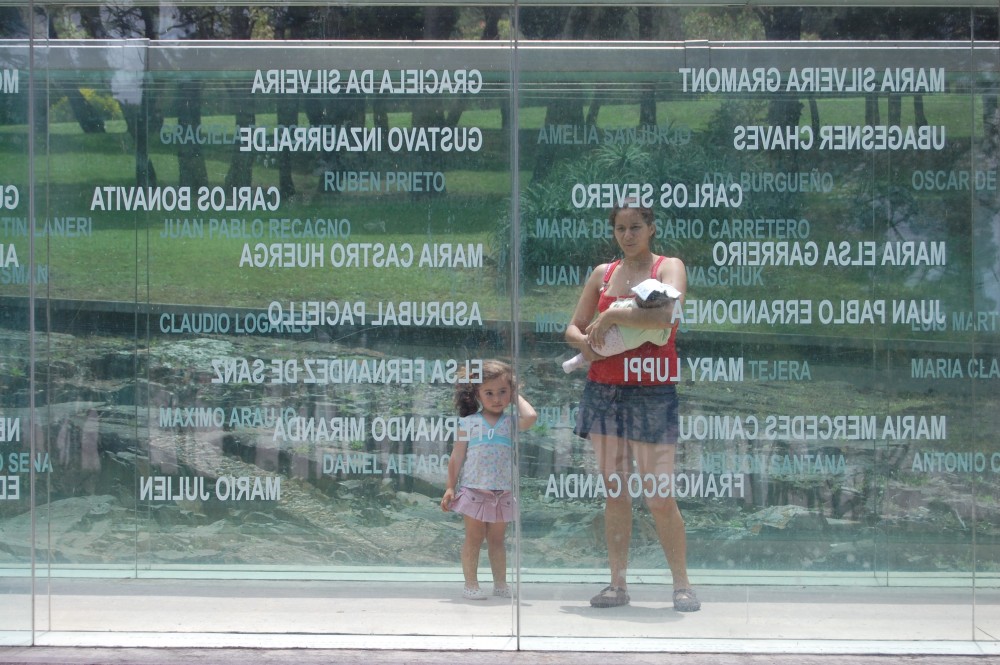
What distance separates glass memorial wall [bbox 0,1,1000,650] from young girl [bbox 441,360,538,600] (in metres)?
0.06

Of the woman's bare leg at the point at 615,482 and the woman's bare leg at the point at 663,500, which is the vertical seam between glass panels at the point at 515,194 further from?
the woman's bare leg at the point at 663,500

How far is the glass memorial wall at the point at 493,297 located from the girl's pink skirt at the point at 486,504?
99 millimetres

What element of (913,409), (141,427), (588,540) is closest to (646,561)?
(588,540)

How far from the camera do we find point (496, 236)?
17.1 feet

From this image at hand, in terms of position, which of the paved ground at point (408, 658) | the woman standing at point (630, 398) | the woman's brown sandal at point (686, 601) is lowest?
the paved ground at point (408, 658)

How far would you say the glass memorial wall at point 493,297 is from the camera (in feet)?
16.9

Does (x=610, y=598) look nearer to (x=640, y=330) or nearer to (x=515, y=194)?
(x=640, y=330)

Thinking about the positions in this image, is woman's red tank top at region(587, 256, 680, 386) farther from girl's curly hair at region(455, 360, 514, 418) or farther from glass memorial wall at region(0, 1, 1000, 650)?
girl's curly hair at region(455, 360, 514, 418)

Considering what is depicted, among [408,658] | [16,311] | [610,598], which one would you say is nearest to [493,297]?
[610,598]

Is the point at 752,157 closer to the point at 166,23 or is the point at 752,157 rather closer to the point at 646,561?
the point at 646,561

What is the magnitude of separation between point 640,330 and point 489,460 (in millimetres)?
918

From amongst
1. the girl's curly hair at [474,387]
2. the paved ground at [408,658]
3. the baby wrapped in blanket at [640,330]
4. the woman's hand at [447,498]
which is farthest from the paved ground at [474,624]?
the baby wrapped in blanket at [640,330]

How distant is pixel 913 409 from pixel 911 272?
0.63 metres

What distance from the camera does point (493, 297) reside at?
205 inches
